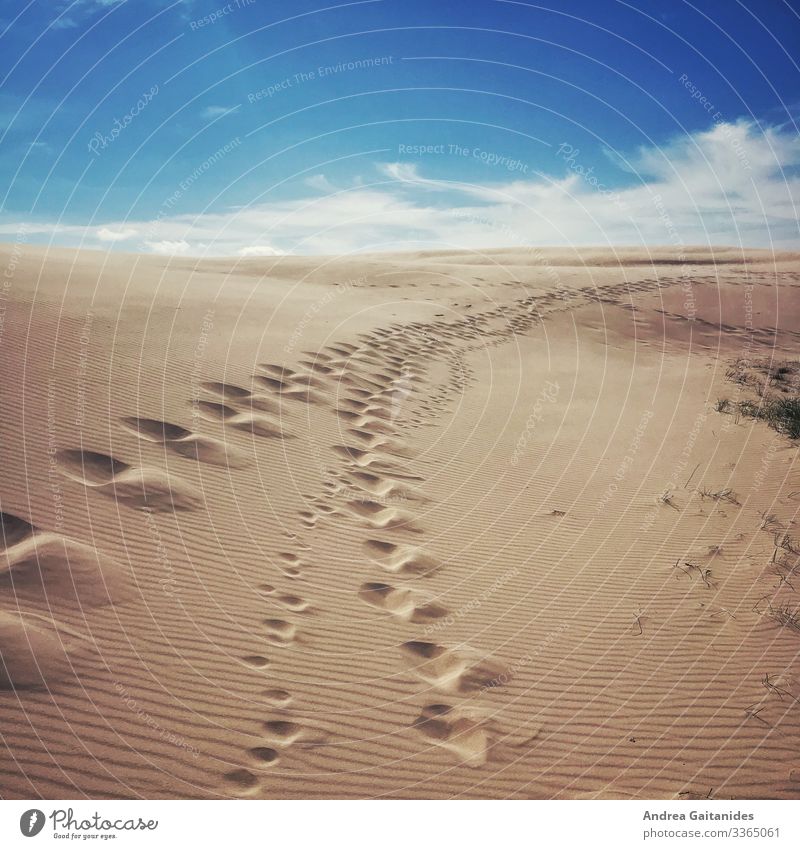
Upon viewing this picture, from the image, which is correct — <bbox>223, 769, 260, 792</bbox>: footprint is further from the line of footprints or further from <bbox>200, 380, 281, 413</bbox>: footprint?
<bbox>200, 380, 281, 413</bbox>: footprint

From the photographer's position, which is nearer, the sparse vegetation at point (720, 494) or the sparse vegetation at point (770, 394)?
the sparse vegetation at point (720, 494)

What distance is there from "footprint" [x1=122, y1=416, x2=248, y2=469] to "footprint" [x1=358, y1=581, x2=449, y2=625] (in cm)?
318

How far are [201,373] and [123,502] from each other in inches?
213

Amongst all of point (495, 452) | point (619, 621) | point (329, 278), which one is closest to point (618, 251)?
point (329, 278)

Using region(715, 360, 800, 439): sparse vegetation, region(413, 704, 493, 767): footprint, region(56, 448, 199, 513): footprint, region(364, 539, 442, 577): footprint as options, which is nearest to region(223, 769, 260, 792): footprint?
region(413, 704, 493, 767): footprint

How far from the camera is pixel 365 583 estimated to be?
6.51 meters

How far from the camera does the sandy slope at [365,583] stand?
14.4 ft

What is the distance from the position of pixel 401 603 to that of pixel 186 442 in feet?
13.8

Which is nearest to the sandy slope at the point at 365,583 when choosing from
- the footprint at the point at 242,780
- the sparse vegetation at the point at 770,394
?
the footprint at the point at 242,780

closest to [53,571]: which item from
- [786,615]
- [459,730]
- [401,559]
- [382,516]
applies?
[401,559]

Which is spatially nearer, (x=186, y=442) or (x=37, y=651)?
(x=37, y=651)

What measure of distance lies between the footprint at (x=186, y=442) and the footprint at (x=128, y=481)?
0.82m

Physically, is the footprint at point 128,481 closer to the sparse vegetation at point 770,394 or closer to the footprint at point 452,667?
the footprint at point 452,667

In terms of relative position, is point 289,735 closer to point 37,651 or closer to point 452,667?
point 452,667
